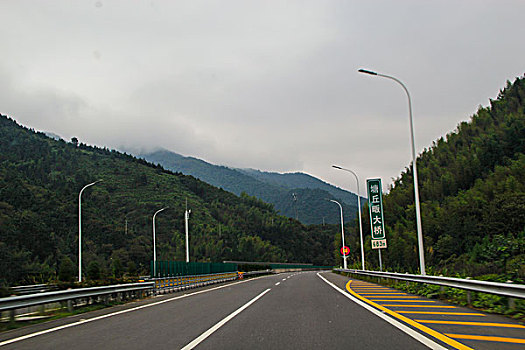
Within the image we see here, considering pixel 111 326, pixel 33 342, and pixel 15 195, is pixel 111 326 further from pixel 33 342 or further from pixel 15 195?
pixel 15 195

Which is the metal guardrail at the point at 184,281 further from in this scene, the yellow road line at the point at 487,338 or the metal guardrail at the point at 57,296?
the yellow road line at the point at 487,338

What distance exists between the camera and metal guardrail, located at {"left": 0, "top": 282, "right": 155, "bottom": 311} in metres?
10.6

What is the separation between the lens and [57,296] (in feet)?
41.5

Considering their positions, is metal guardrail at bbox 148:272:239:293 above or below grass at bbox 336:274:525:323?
below

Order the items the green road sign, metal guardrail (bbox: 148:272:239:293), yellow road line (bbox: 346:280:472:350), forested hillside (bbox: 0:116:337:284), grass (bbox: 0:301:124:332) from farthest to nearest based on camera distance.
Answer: forested hillside (bbox: 0:116:337:284) < the green road sign < metal guardrail (bbox: 148:272:239:293) < grass (bbox: 0:301:124:332) < yellow road line (bbox: 346:280:472:350)

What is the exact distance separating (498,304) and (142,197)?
105743mm

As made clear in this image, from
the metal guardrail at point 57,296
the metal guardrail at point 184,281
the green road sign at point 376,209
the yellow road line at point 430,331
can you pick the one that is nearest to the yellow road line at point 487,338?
the yellow road line at point 430,331

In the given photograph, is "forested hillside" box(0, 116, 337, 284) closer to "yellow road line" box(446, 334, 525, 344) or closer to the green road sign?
the green road sign

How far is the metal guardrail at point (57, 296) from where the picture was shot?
34.8 ft

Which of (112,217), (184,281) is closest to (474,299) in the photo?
(184,281)

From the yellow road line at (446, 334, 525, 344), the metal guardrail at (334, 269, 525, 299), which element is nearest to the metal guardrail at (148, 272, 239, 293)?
the metal guardrail at (334, 269, 525, 299)

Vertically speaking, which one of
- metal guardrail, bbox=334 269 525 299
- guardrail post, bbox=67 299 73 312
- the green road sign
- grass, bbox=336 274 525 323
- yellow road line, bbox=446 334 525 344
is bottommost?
grass, bbox=336 274 525 323

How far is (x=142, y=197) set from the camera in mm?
112688

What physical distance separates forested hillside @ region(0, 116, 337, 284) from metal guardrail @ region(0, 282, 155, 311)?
29.2m
